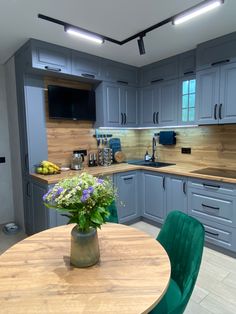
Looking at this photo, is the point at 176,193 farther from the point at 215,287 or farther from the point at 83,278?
the point at 83,278

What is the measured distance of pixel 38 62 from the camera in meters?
2.52

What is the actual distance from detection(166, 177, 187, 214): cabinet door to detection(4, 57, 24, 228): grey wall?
7.12 feet

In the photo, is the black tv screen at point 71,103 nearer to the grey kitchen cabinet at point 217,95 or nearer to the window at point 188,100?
the window at point 188,100

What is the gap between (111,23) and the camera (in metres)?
2.16

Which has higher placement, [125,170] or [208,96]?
[208,96]

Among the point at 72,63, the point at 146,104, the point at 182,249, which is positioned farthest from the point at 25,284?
the point at 146,104

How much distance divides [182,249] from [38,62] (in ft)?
8.08

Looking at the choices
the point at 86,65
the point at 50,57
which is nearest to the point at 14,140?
the point at 50,57

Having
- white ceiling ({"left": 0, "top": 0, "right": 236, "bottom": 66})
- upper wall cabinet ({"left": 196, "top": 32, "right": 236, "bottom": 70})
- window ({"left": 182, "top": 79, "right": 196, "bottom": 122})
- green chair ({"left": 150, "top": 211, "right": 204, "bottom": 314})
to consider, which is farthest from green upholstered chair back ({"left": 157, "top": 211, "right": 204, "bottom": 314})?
upper wall cabinet ({"left": 196, "top": 32, "right": 236, "bottom": 70})

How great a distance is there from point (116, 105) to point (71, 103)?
716mm

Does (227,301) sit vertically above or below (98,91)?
below

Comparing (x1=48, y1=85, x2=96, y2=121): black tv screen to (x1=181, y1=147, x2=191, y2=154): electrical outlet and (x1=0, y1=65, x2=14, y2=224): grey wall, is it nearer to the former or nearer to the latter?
(x1=0, y1=65, x2=14, y2=224): grey wall


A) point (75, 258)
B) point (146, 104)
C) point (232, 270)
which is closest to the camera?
point (75, 258)

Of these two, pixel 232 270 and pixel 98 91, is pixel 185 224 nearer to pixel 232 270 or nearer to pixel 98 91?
pixel 232 270
